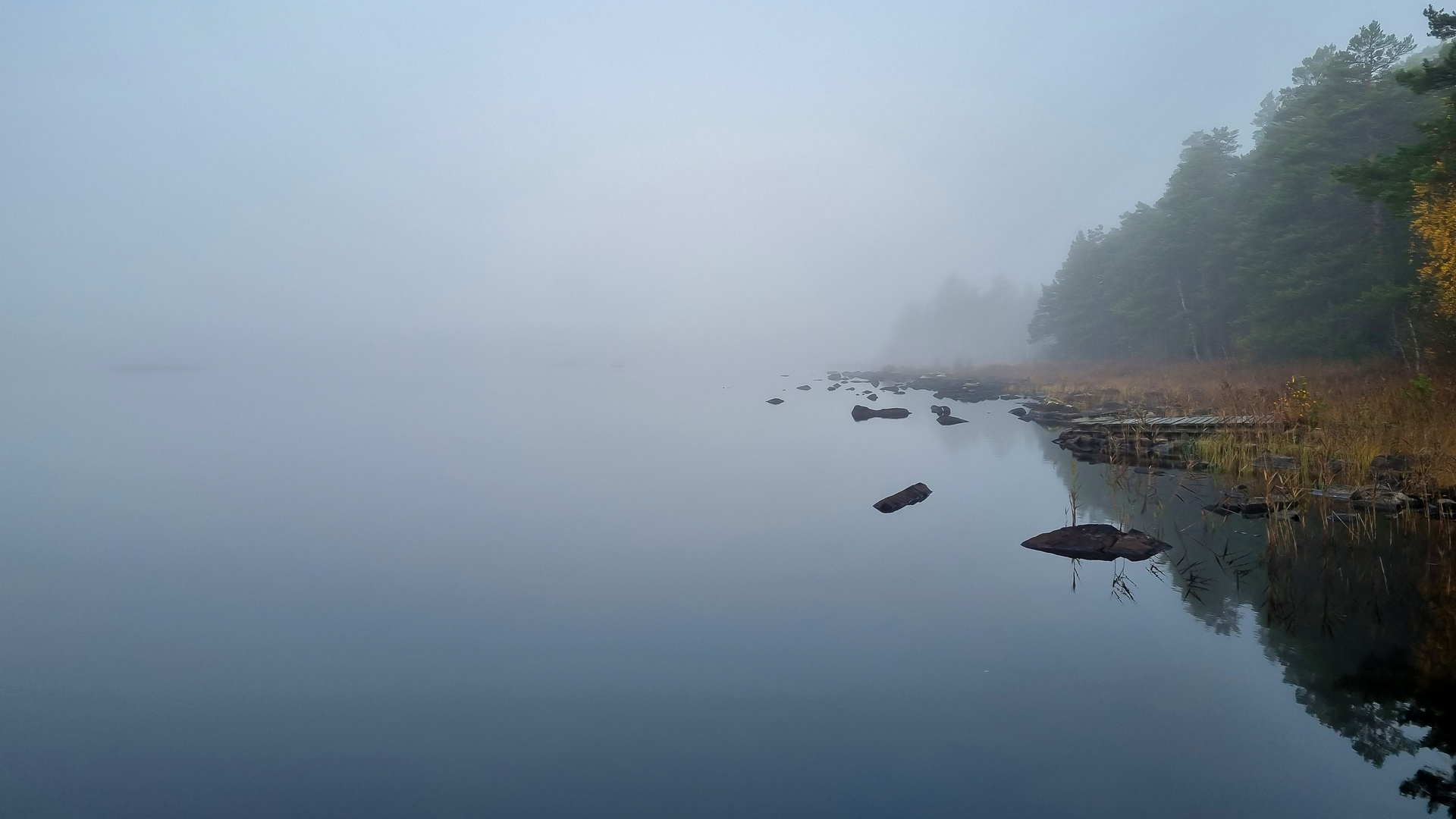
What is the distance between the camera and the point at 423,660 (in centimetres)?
889

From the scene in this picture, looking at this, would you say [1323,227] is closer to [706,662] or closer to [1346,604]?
[1346,604]

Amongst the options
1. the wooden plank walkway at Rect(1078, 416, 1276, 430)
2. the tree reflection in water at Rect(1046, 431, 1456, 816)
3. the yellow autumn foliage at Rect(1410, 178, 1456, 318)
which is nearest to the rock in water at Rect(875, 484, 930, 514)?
the tree reflection in water at Rect(1046, 431, 1456, 816)

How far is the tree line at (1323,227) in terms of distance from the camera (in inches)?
761

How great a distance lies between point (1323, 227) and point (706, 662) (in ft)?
119

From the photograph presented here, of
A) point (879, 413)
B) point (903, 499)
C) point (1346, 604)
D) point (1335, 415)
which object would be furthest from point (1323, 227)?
point (1346, 604)

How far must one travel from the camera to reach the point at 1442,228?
1803 cm

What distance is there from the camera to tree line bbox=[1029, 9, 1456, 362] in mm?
19328

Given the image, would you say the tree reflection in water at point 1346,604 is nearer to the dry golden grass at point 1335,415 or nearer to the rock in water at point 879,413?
the dry golden grass at point 1335,415

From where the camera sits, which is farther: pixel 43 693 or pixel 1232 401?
pixel 1232 401

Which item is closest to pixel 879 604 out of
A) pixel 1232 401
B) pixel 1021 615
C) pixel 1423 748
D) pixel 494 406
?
pixel 1021 615

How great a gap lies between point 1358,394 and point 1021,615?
19521mm

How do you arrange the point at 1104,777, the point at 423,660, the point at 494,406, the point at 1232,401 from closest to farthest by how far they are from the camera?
the point at 1104,777
the point at 423,660
the point at 1232,401
the point at 494,406

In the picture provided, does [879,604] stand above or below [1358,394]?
below

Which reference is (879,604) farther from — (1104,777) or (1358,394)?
(1358,394)
